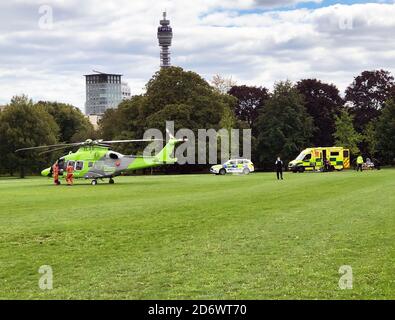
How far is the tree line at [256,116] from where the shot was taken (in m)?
88.6

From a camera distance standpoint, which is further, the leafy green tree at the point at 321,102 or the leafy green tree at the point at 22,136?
the leafy green tree at the point at 321,102

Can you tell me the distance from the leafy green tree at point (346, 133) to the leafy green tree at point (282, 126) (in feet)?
15.8

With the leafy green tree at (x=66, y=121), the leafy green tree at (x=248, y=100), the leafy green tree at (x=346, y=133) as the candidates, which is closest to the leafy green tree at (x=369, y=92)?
the leafy green tree at (x=346, y=133)

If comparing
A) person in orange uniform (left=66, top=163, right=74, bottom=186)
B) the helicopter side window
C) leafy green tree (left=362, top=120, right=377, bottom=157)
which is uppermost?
leafy green tree (left=362, top=120, right=377, bottom=157)

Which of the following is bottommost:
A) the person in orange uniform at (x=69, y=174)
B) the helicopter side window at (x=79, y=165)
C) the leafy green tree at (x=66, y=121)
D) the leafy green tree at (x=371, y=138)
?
the person in orange uniform at (x=69, y=174)

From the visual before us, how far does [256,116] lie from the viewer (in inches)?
4171

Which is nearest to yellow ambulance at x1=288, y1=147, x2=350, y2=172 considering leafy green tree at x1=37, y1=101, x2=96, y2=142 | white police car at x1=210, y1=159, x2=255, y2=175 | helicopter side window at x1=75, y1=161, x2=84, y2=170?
white police car at x1=210, y1=159, x2=255, y2=175

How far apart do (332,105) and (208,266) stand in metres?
95.2

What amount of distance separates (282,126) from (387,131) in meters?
15.8

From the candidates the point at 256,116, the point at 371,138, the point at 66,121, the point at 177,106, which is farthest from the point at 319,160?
the point at 66,121

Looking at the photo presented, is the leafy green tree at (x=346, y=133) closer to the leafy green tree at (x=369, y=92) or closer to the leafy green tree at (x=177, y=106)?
the leafy green tree at (x=369, y=92)

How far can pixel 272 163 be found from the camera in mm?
97938

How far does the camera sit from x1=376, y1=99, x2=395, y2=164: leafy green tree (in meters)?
92.3

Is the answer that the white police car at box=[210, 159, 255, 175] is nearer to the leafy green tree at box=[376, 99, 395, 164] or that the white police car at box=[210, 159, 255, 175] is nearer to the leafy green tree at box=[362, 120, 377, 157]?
the leafy green tree at box=[376, 99, 395, 164]
